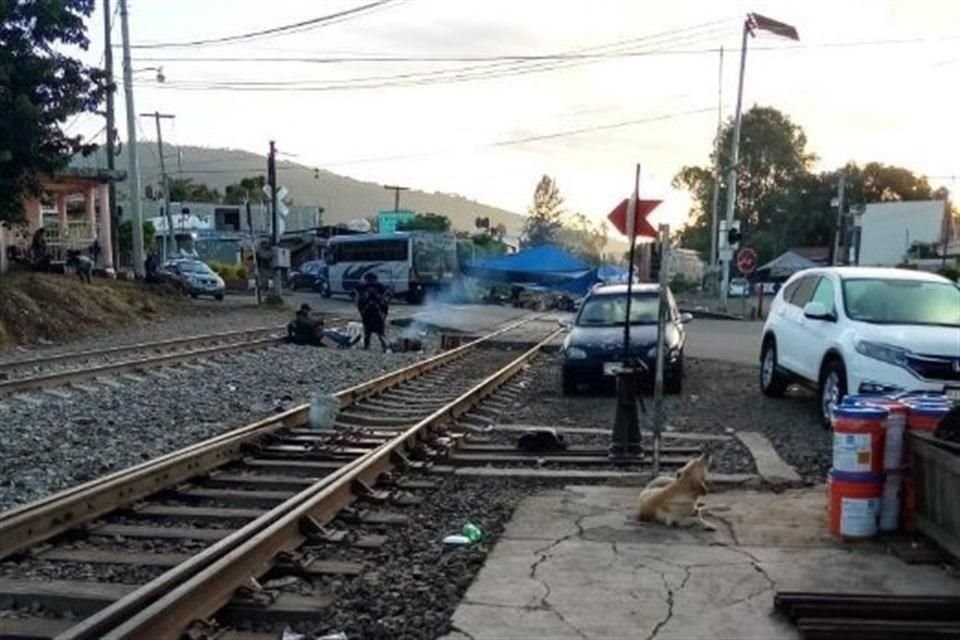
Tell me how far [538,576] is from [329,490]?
73.6 inches

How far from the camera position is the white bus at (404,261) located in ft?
158

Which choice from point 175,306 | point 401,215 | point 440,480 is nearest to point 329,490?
point 440,480

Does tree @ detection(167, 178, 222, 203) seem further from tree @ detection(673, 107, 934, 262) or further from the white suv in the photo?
the white suv

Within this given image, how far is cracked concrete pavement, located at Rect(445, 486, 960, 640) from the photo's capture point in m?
4.81

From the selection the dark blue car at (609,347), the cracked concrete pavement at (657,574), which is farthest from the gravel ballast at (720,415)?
the cracked concrete pavement at (657,574)

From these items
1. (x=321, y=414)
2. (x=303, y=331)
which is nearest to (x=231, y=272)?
(x=303, y=331)

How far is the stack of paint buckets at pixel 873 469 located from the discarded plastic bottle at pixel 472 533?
2298 mm

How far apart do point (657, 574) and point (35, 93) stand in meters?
28.0

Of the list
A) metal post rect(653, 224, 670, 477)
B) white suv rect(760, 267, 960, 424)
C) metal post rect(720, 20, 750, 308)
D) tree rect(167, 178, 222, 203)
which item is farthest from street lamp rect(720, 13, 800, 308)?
tree rect(167, 178, 222, 203)

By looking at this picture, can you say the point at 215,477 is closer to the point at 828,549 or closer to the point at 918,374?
the point at 828,549

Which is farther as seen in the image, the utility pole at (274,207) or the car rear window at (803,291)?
the utility pole at (274,207)

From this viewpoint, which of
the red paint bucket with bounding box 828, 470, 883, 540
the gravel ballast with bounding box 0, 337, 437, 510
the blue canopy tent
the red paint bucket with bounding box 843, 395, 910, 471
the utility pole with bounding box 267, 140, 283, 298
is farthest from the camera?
the blue canopy tent

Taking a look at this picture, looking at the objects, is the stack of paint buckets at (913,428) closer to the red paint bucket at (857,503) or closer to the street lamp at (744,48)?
the red paint bucket at (857,503)

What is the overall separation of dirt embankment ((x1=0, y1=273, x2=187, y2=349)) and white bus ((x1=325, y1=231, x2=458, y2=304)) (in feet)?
51.6
